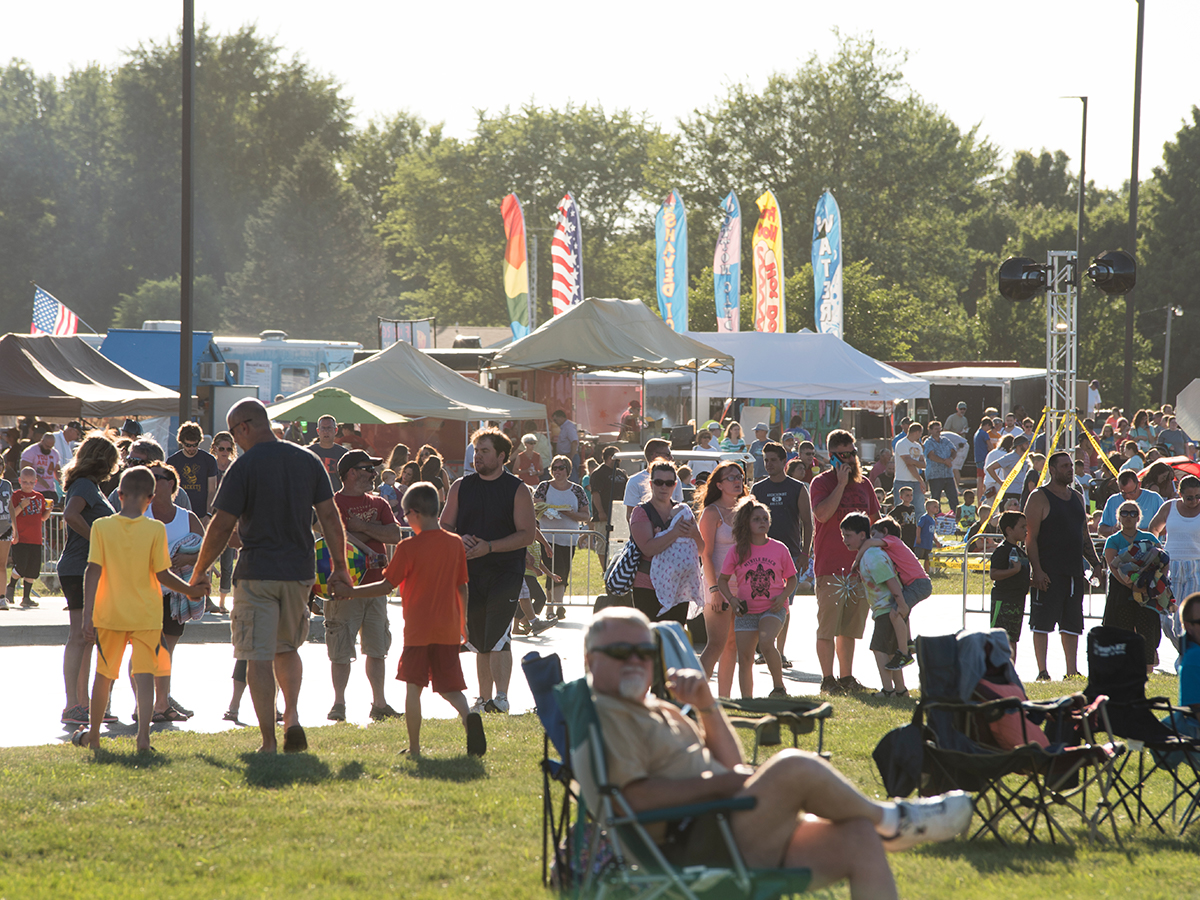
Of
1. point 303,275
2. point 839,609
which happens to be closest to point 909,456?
point 839,609

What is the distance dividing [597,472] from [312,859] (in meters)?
11.7

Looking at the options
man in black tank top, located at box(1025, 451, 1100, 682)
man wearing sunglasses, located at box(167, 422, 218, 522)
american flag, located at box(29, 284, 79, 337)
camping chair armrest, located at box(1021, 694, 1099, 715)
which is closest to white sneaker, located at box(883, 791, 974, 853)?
camping chair armrest, located at box(1021, 694, 1099, 715)

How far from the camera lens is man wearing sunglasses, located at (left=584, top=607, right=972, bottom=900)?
3873 millimetres

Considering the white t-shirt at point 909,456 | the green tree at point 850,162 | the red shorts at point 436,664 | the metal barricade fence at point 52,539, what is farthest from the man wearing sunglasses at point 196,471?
the green tree at point 850,162

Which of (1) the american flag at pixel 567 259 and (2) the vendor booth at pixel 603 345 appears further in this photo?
(1) the american flag at pixel 567 259

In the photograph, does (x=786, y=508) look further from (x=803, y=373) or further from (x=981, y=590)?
(x=803, y=373)

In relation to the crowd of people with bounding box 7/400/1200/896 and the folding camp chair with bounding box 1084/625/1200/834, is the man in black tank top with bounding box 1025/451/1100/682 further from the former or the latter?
the folding camp chair with bounding box 1084/625/1200/834

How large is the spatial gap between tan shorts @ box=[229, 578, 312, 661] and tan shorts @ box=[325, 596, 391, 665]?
54.5 inches

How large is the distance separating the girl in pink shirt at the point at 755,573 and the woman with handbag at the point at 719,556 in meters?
0.10

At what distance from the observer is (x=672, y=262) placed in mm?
34469

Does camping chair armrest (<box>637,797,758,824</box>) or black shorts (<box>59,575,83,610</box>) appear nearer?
camping chair armrest (<box>637,797,758,824</box>)

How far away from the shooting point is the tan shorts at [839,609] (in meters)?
9.13

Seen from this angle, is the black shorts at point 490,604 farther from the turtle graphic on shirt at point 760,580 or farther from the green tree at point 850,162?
the green tree at point 850,162

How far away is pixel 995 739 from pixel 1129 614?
4.67 meters
